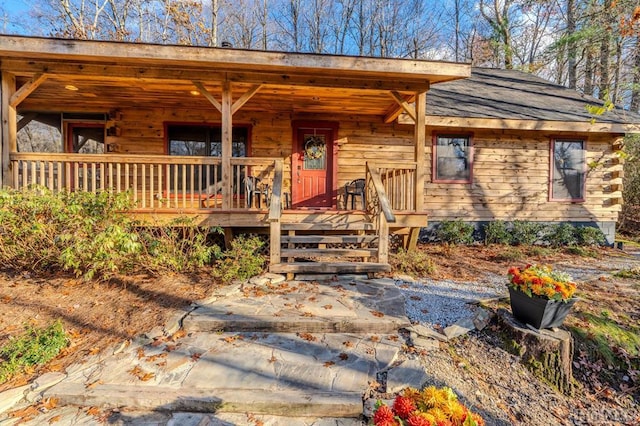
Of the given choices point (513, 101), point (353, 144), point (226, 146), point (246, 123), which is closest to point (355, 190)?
point (353, 144)

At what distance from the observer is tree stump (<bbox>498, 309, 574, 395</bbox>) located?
2.98 meters

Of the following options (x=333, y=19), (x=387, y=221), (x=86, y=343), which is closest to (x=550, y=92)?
(x=387, y=221)

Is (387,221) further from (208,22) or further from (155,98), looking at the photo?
(208,22)

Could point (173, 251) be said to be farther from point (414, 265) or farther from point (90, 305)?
point (414, 265)

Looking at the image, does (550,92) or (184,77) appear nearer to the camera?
(184,77)

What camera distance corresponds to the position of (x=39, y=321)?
3.40 m

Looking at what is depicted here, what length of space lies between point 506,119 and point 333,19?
15.2m

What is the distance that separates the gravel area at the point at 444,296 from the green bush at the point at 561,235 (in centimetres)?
357

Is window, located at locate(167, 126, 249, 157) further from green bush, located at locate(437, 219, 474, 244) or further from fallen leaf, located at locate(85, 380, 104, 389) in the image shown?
fallen leaf, located at locate(85, 380, 104, 389)

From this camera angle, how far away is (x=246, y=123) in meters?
7.71

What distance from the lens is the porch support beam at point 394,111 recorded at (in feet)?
21.1

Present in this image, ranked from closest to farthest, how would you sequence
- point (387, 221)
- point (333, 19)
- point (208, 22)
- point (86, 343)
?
point (86, 343) → point (387, 221) → point (208, 22) → point (333, 19)

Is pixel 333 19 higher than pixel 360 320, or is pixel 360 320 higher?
pixel 333 19

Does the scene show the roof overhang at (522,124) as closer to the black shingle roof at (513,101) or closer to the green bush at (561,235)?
the black shingle roof at (513,101)
